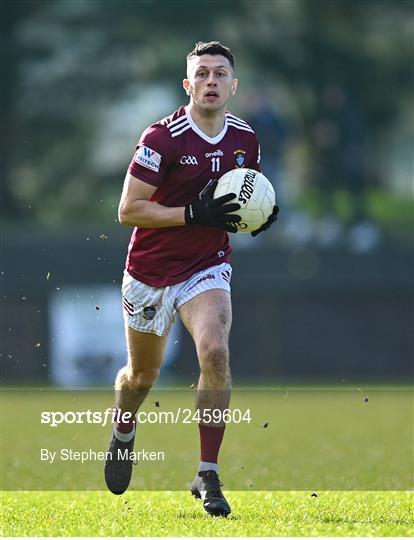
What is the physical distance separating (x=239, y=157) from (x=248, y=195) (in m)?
0.35

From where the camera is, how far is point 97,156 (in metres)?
25.9

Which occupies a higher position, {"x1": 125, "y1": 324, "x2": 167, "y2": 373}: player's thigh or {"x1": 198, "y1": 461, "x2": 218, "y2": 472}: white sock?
{"x1": 125, "y1": 324, "x2": 167, "y2": 373}: player's thigh

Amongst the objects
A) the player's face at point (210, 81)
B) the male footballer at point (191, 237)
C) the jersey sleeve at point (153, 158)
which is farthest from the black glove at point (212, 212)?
the player's face at point (210, 81)

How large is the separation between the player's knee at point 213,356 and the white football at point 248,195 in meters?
0.60

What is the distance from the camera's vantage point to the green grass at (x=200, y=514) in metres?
5.86

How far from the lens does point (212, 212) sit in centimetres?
650

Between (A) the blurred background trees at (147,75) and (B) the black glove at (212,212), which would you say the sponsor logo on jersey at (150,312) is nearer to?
(B) the black glove at (212,212)

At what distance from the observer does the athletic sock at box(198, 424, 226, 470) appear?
6547 mm

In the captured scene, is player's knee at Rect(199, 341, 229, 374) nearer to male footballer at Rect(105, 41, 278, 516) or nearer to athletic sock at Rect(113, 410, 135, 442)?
male footballer at Rect(105, 41, 278, 516)

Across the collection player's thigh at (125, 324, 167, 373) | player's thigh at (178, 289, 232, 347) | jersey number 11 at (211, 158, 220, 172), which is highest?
jersey number 11 at (211, 158, 220, 172)

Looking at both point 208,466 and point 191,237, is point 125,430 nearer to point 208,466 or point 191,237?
point 208,466

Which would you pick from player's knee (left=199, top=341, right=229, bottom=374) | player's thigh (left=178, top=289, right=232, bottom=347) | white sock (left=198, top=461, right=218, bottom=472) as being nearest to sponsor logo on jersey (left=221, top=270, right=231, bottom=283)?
player's thigh (left=178, top=289, right=232, bottom=347)

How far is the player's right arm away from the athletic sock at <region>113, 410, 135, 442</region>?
3.72 ft

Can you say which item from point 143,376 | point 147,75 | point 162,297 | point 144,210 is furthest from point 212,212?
point 147,75
